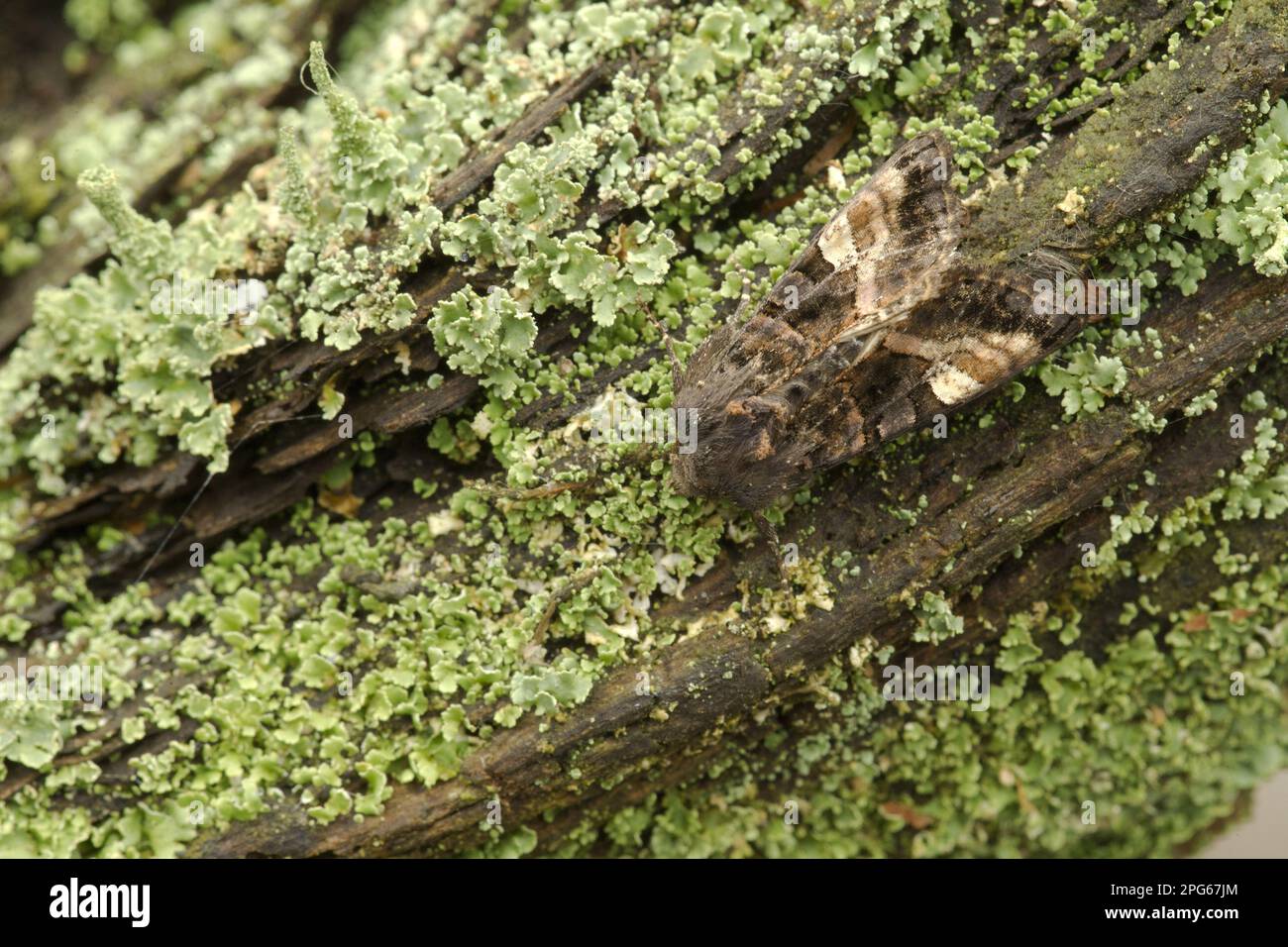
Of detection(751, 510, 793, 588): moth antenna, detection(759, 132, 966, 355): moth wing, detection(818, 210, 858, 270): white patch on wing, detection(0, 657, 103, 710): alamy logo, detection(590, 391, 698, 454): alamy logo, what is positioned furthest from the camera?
detection(0, 657, 103, 710): alamy logo

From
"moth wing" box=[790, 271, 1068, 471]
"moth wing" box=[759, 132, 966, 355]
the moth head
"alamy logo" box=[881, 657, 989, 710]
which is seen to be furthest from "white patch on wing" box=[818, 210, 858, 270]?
"alamy logo" box=[881, 657, 989, 710]

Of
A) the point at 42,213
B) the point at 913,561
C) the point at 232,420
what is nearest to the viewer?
the point at 913,561

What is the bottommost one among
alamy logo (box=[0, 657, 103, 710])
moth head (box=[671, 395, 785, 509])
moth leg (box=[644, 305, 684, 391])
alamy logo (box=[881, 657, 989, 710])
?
alamy logo (box=[881, 657, 989, 710])

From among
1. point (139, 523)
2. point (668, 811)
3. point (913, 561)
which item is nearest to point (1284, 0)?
point (913, 561)

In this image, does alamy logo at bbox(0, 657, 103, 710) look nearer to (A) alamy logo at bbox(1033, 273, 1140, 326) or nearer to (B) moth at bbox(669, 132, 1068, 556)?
(B) moth at bbox(669, 132, 1068, 556)

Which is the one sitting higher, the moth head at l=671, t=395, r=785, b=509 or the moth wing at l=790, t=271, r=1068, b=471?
the moth wing at l=790, t=271, r=1068, b=471

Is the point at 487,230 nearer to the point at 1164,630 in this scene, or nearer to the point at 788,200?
the point at 788,200

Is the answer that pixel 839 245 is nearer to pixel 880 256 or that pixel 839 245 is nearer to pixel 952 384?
pixel 880 256
